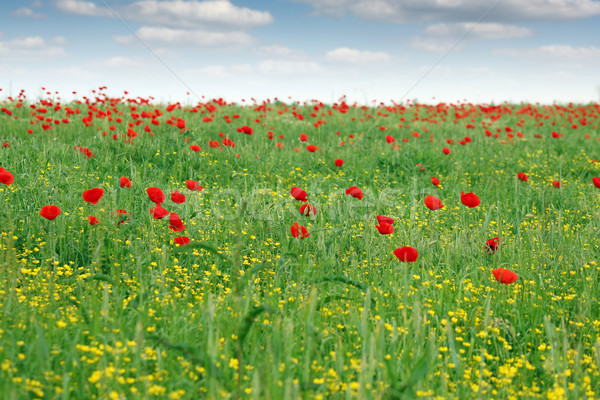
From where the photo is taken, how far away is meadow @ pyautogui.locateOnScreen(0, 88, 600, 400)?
1771 millimetres

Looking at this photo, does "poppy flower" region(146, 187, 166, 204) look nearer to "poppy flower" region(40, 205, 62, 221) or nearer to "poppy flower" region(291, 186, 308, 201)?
"poppy flower" region(40, 205, 62, 221)

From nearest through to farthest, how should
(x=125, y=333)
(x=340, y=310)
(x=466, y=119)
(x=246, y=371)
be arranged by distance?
1. (x=246, y=371)
2. (x=125, y=333)
3. (x=340, y=310)
4. (x=466, y=119)

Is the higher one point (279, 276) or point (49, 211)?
point (49, 211)

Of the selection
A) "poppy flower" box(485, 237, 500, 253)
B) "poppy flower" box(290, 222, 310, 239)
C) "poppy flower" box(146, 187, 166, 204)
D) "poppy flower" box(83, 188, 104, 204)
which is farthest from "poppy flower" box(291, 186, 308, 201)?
"poppy flower" box(485, 237, 500, 253)

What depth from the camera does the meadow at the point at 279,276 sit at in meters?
1.77

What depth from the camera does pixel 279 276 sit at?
2641 millimetres

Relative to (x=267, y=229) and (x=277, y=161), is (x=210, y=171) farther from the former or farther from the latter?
(x=267, y=229)

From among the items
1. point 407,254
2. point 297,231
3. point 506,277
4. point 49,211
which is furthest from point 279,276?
point 49,211

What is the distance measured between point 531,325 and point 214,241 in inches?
83.0

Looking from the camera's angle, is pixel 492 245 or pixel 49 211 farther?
pixel 492 245

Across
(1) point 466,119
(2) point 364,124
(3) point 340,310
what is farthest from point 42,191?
(1) point 466,119

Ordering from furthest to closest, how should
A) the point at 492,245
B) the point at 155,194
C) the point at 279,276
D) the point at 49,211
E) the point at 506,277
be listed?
the point at 492,245 < the point at 155,194 < the point at 49,211 < the point at 279,276 < the point at 506,277

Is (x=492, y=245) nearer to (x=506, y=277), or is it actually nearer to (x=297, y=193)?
(x=506, y=277)

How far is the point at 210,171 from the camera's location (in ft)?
17.4
